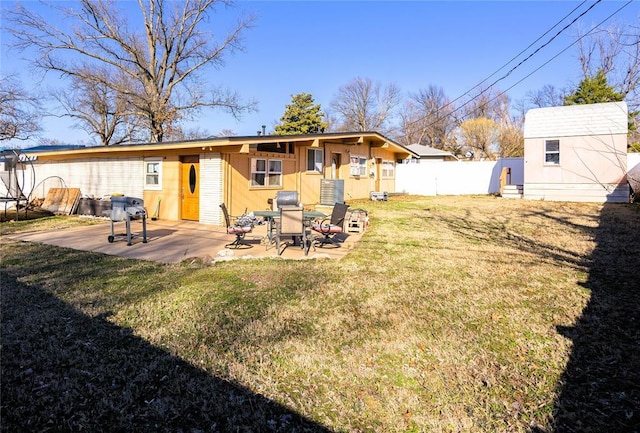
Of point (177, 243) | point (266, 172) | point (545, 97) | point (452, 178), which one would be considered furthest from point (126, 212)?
point (545, 97)

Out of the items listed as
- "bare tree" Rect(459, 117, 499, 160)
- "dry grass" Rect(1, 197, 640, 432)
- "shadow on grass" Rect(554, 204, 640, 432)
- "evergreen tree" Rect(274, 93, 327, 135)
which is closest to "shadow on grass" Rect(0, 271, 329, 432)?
"dry grass" Rect(1, 197, 640, 432)

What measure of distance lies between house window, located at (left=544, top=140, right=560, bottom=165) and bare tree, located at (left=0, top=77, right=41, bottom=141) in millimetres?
25841

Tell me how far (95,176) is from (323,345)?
A: 15184mm

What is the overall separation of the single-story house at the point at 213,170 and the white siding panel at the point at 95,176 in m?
0.04

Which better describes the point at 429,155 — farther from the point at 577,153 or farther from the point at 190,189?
the point at 190,189

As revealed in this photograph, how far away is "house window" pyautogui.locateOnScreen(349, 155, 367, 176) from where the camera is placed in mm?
17281

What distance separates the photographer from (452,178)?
22.2 meters

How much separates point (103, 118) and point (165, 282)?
3278 cm

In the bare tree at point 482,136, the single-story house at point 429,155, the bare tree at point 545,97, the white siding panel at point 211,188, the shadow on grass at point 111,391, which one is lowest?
the shadow on grass at point 111,391

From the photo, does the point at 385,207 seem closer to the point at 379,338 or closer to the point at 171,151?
the point at 171,151

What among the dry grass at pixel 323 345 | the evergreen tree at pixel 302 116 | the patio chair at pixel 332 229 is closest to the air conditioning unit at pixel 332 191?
the patio chair at pixel 332 229

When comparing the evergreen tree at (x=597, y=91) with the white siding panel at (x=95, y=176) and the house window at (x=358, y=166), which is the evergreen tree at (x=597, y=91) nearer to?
the house window at (x=358, y=166)

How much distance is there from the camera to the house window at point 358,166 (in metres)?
17.3

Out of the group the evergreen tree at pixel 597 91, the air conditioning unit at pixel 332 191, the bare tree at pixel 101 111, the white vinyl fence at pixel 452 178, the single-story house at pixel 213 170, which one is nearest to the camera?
the single-story house at pixel 213 170
